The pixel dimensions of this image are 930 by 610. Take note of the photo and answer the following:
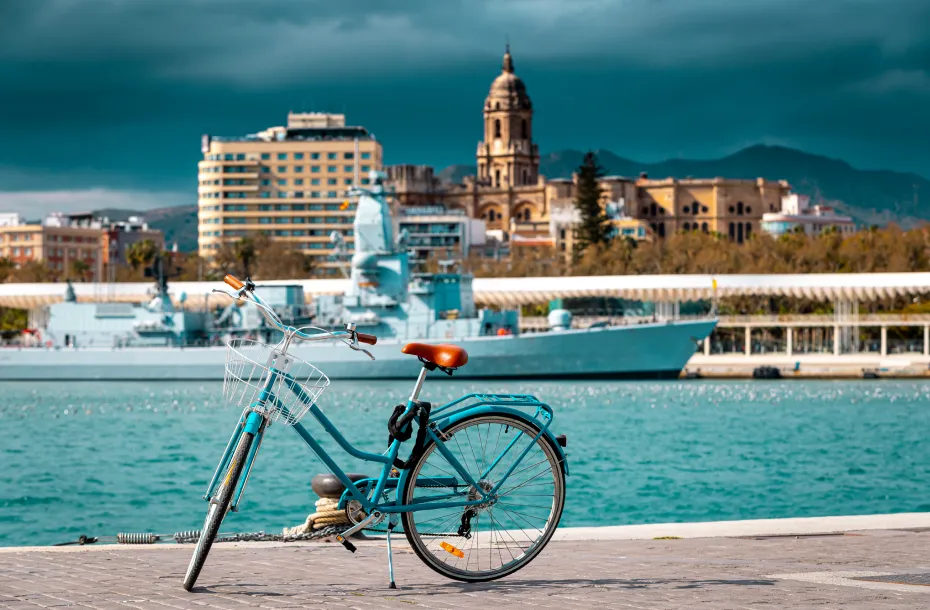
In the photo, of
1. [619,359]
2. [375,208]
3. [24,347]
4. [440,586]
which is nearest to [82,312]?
[24,347]

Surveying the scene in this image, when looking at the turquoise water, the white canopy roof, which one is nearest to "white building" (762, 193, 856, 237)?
the white canopy roof

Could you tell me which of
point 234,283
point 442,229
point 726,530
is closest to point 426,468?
point 234,283

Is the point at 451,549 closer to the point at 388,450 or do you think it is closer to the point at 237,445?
the point at 388,450

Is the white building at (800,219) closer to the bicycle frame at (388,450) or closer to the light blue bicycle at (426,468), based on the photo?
the light blue bicycle at (426,468)

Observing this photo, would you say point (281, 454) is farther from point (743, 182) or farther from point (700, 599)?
point (743, 182)

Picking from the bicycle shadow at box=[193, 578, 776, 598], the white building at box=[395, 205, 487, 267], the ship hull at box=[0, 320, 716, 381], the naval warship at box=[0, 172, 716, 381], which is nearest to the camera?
the bicycle shadow at box=[193, 578, 776, 598]

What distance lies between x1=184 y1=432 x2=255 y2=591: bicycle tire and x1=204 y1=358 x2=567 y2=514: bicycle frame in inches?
2.6

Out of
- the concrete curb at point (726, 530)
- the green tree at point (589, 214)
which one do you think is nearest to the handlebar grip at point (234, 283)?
the concrete curb at point (726, 530)

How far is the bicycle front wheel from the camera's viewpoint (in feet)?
23.2

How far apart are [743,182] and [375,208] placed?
123848mm

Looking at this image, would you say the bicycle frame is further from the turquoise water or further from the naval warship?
the naval warship

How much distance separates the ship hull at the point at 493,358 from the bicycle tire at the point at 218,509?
51.7 m

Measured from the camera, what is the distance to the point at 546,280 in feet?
274

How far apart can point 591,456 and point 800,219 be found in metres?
149
